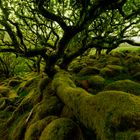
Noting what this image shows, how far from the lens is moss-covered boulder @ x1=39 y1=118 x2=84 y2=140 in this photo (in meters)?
7.48

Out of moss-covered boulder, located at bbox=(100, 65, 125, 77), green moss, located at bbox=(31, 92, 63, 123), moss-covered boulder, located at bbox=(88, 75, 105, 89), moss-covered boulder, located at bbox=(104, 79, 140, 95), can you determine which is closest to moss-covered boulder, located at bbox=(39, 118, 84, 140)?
green moss, located at bbox=(31, 92, 63, 123)

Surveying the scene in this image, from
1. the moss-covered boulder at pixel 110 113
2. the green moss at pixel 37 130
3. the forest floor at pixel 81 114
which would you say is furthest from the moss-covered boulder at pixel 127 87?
the green moss at pixel 37 130

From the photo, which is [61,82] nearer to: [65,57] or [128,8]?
[65,57]

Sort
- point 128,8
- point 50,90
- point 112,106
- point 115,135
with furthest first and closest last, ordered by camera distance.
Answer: point 128,8
point 50,90
point 112,106
point 115,135

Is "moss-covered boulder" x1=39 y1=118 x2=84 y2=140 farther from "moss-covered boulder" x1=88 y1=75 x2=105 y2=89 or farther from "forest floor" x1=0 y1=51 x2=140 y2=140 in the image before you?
"moss-covered boulder" x1=88 y1=75 x2=105 y2=89

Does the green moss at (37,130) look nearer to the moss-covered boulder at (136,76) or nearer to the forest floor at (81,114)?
the forest floor at (81,114)

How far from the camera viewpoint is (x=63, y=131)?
7586 mm

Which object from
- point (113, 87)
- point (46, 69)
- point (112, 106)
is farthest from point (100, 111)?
point (46, 69)

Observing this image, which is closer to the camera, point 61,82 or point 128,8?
point 61,82

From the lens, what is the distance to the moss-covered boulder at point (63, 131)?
748cm

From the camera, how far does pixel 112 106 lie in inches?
240

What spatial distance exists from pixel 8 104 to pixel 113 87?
353 inches

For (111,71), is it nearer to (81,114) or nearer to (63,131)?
(81,114)

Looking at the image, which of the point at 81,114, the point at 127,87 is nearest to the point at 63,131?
the point at 81,114
